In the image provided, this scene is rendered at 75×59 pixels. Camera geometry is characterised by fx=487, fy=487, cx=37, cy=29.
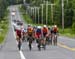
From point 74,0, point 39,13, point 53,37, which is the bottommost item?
point 39,13

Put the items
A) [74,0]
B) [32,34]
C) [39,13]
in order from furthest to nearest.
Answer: [39,13] < [74,0] < [32,34]

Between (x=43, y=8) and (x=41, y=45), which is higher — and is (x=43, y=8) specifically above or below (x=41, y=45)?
below

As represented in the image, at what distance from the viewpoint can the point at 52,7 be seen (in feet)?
471

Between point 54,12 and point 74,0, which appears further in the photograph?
point 54,12

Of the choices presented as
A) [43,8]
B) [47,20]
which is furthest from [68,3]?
[43,8]

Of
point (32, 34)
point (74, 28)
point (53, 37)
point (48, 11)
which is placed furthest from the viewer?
point (48, 11)

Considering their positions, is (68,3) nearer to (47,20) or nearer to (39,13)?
(47,20)

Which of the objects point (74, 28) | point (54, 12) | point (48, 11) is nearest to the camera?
point (74, 28)

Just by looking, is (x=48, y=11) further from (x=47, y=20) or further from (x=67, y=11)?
(x=67, y=11)

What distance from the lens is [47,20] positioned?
5546 inches

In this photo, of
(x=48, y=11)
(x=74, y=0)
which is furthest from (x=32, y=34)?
(x=48, y=11)

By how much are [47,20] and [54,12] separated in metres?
5.23

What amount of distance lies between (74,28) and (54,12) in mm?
39294

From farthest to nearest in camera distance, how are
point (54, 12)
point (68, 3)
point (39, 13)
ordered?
point (39, 13), point (54, 12), point (68, 3)
